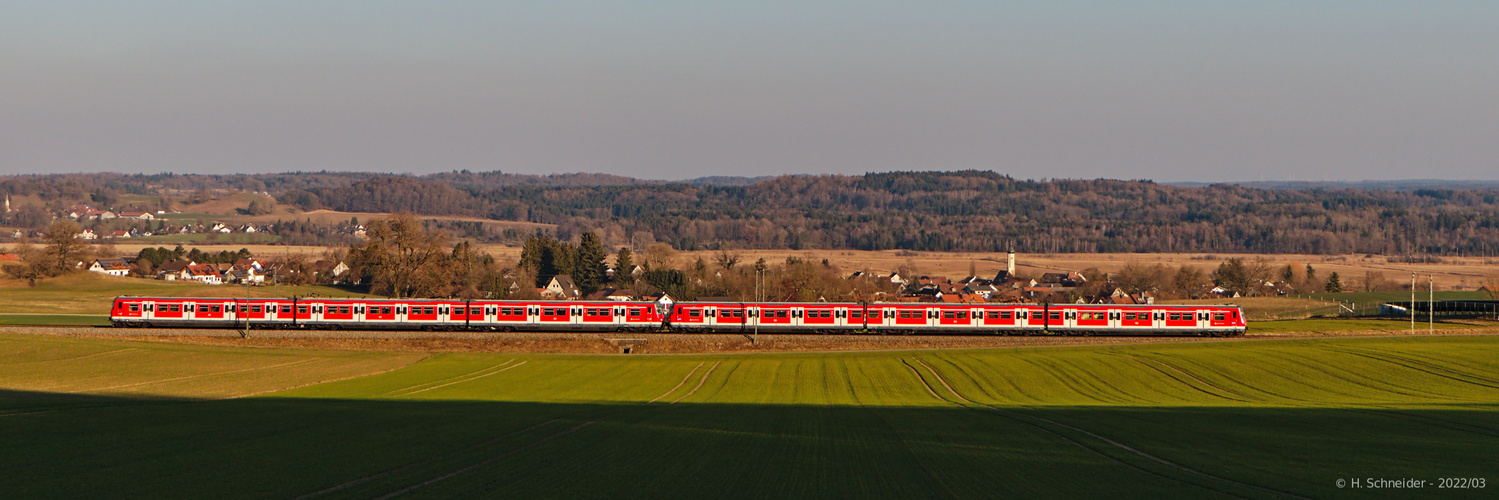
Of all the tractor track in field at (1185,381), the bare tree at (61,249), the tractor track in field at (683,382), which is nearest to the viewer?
the tractor track in field at (683,382)

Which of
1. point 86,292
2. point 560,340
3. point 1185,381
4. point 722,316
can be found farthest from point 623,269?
point 1185,381

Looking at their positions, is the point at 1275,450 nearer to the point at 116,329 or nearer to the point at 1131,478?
the point at 1131,478

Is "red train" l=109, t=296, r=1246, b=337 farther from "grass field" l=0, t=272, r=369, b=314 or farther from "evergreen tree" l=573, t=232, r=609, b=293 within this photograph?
"evergreen tree" l=573, t=232, r=609, b=293

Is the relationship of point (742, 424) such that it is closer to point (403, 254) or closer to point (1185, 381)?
point (1185, 381)

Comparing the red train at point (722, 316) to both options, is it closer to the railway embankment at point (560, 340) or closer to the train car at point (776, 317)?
the train car at point (776, 317)

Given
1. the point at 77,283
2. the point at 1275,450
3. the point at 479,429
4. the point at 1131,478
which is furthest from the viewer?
the point at 77,283

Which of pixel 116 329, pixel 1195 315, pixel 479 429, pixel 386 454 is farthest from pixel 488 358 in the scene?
pixel 1195 315

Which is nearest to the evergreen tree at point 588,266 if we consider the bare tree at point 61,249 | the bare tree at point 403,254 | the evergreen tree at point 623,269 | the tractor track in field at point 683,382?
the evergreen tree at point 623,269

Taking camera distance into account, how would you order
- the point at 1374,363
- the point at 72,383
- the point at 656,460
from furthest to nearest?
the point at 1374,363 → the point at 72,383 → the point at 656,460

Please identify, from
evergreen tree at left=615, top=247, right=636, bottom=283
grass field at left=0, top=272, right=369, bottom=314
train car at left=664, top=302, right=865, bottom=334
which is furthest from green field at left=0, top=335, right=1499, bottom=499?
evergreen tree at left=615, top=247, right=636, bottom=283
